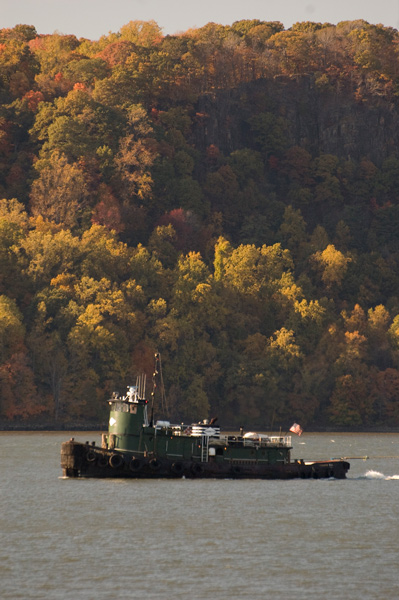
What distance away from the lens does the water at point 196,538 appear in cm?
5662

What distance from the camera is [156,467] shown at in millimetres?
94250

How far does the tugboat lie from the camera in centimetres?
9369

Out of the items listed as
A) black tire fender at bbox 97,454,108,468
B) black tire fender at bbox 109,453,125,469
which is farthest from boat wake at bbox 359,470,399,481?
black tire fender at bbox 97,454,108,468

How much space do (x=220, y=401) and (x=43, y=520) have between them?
4744 inches

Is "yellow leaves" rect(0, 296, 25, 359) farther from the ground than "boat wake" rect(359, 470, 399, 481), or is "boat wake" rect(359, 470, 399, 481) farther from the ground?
"yellow leaves" rect(0, 296, 25, 359)

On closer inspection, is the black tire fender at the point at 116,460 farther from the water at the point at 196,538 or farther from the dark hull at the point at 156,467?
the water at the point at 196,538

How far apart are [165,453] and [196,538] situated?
24.5m

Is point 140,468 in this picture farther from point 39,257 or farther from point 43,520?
point 39,257

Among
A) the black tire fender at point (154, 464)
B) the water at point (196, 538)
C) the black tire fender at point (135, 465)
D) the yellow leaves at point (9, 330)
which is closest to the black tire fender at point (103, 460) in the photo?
the water at point (196, 538)

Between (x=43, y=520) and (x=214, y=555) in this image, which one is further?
(x=43, y=520)

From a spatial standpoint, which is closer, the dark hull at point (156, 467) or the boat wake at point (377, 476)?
the dark hull at point (156, 467)

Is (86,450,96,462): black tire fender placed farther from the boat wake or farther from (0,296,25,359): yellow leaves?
(0,296,25,359): yellow leaves

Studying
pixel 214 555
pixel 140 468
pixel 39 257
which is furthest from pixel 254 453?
pixel 39 257

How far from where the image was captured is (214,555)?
6500cm
